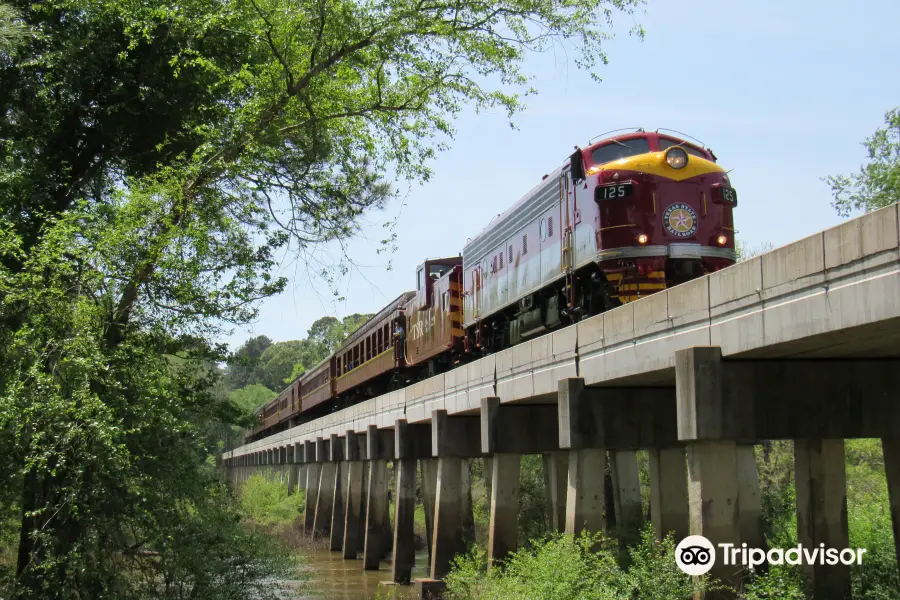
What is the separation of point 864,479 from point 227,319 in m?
16.1

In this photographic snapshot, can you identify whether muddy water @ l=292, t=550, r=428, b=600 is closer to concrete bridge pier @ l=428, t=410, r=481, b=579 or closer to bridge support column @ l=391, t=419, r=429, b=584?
bridge support column @ l=391, t=419, r=429, b=584

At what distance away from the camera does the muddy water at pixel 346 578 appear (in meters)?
22.5

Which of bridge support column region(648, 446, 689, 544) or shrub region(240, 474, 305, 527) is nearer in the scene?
bridge support column region(648, 446, 689, 544)

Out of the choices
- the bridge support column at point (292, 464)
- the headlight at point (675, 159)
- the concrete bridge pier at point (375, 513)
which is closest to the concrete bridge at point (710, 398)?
the headlight at point (675, 159)

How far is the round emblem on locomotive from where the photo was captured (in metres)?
15.8

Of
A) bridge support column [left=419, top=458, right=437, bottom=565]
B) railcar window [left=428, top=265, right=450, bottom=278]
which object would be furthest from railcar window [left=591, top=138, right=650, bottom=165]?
bridge support column [left=419, top=458, right=437, bottom=565]

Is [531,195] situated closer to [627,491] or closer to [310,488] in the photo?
[627,491]

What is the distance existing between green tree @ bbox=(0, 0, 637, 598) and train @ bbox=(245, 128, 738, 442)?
7.54ft

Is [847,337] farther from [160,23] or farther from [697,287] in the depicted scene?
[160,23]

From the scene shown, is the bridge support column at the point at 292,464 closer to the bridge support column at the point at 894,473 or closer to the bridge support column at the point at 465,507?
the bridge support column at the point at 465,507

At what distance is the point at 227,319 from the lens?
1661 cm

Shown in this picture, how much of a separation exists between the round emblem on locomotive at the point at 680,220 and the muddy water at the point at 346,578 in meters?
9.24

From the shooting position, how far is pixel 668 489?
1716 cm
